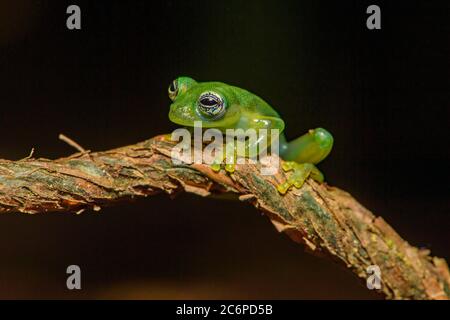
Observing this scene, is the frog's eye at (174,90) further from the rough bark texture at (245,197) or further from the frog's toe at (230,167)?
the frog's toe at (230,167)

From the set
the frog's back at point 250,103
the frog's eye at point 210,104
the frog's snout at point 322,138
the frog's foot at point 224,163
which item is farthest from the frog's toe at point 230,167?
the frog's snout at point 322,138

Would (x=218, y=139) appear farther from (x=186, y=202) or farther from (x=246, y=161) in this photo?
(x=186, y=202)

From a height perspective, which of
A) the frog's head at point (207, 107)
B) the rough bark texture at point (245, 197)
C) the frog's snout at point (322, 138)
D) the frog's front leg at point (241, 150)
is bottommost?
the rough bark texture at point (245, 197)

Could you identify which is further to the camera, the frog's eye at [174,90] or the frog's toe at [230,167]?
the frog's eye at [174,90]

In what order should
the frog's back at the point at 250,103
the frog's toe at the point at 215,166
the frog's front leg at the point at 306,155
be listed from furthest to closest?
the frog's back at the point at 250,103 < the frog's front leg at the point at 306,155 < the frog's toe at the point at 215,166

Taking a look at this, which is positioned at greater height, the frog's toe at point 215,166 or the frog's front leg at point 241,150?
the frog's front leg at point 241,150

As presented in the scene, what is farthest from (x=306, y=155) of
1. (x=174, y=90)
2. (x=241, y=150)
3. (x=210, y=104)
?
(x=174, y=90)

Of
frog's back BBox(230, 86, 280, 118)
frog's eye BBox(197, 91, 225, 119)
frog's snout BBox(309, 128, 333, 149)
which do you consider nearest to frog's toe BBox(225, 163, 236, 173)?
frog's eye BBox(197, 91, 225, 119)

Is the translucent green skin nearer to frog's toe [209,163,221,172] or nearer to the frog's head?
the frog's head
